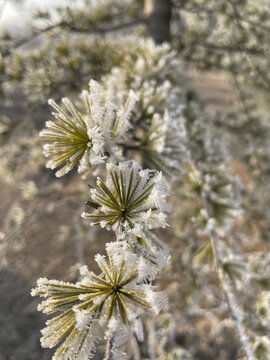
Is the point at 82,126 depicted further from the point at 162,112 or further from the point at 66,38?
the point at 66,38

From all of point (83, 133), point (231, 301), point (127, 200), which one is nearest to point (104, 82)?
point (83, 133)

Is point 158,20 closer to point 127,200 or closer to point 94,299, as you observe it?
point 127,200

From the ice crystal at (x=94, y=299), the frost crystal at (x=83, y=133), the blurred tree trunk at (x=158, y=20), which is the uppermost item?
the blurred tree trunk at (x=158, y=20)

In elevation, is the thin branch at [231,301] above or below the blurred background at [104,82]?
below

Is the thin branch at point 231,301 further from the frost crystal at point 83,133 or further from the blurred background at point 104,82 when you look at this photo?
the frost crystal at point 83,133

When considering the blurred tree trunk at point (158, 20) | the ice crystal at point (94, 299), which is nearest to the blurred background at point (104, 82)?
the blurred tree trunk at point (158, 20)

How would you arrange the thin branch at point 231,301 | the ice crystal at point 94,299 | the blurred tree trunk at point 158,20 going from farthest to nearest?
the blurred tree trunk at point 158,20, the thin branch at point 231,301, the ice crystal at point 94,299

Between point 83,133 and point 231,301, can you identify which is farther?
point 231,301

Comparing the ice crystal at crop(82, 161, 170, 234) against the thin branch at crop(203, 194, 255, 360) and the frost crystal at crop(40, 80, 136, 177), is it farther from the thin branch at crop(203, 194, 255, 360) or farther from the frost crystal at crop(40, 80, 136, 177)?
the thin branch at crop(203, 194, 255, 360)

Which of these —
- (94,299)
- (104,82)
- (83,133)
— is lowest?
(94,299)
